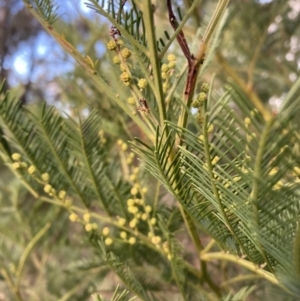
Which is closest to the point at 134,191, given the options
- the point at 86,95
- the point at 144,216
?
the point at 144,216

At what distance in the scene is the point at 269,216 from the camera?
0.54 ft

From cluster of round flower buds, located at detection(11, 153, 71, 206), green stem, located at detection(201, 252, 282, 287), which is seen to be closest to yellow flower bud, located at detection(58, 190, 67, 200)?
cluster of round flower buds, located at detection(11, 153, 71, 206)

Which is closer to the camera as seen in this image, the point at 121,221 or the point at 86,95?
the point at 121,221

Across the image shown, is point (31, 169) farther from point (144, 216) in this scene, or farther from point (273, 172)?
point (273, 172)

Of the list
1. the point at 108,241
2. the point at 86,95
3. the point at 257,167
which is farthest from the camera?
the point at 86,95

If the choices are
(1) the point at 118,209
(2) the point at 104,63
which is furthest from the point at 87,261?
(2) the point at 104,63

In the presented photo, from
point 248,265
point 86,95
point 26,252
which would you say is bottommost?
point 248,265

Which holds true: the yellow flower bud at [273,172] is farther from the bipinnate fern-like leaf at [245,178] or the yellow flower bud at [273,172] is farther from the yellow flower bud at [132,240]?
the yellow flower bud at [132,240]

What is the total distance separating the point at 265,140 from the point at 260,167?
0.01 meters

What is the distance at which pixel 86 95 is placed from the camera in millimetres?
526

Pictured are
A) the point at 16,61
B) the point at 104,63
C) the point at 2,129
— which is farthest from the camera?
the point at 16,61

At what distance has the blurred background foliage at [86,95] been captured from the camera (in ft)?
1.37

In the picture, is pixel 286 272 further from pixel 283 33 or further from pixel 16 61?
pixel 16 61

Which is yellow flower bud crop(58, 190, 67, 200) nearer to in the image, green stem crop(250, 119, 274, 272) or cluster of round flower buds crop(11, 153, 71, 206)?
cluster of round flower buds crop(11, 153, 71, 206)
